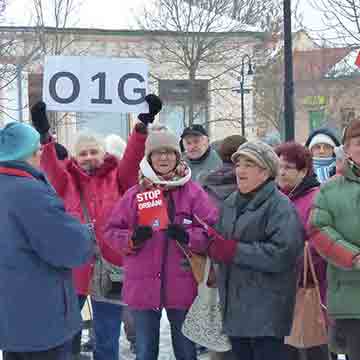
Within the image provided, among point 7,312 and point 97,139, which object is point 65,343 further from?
point 97,139

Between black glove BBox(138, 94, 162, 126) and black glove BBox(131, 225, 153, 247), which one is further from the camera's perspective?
black glove BBox(138, 94, 162, 126)

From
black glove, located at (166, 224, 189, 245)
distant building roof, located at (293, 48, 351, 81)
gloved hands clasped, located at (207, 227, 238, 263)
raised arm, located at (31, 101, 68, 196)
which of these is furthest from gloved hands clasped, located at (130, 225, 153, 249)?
distant building roof, located at (293, 48, 351, 81)

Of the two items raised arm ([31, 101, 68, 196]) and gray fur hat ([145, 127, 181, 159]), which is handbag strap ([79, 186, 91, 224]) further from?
gray fur hat ([145, 127, 181, 159])

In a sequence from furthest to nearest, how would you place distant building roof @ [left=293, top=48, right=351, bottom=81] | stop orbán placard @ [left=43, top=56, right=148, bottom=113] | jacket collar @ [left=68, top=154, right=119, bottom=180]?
distant building roof @ [left=293, top=48, right=351, bottom=81] < stop orbán placard @ [left=43, top=56, right=148, bottom=113] < jacket collar @ [left=68, top=154, right=119, bottom=180]

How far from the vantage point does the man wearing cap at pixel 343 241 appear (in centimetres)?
348

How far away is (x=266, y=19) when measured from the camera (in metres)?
28.2

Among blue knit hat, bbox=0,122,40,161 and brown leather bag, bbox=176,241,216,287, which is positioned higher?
blue knit hat, bbox=0,122,40,161

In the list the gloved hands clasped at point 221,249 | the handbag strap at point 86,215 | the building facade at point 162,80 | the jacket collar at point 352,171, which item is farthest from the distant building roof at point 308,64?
the gloved hands clasped at point 221,249

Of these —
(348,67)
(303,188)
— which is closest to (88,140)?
(303,188)

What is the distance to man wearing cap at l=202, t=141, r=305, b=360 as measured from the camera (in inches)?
142

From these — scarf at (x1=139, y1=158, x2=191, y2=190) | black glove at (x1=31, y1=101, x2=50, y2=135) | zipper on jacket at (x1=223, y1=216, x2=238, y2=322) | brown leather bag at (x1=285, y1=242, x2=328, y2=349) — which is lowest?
brown leather bag at (x1=285, y1=242, x2=328, y2=349)

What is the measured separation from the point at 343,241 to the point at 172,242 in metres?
1.05

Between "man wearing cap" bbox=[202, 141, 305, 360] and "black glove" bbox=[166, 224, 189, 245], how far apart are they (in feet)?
0.55

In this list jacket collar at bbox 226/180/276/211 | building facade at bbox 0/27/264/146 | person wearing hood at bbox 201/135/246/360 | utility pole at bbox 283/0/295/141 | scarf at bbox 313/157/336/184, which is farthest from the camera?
building facade at bbox 0/27/264/146
